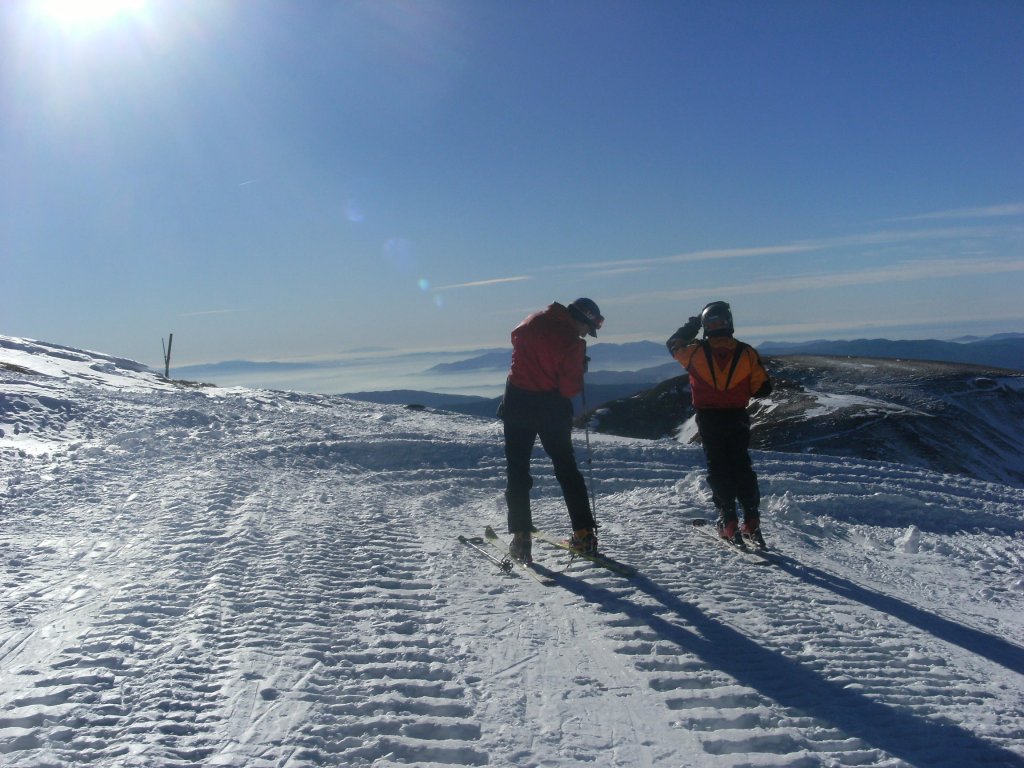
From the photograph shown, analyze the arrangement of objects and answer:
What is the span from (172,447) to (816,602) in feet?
29.7

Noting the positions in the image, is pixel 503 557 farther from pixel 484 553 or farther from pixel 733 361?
pixel 733 361

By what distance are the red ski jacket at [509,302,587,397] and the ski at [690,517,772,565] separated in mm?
2063

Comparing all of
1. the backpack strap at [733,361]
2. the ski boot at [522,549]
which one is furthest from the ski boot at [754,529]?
the ski boot at [522,549]

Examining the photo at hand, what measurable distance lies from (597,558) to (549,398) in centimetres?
135

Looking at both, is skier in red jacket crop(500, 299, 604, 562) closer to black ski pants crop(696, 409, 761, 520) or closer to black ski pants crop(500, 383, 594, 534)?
black ski pants crop(500, 383, 594, 534)

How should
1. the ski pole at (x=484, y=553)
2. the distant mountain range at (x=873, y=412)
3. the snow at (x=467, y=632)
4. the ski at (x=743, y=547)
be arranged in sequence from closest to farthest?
the snow at (x=467, y=632) → the ski pole at (x=484, y=553) → the ski at (x=743, y=547) → the distant mountain range at (x=873, y=412)

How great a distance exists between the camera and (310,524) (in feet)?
23.9

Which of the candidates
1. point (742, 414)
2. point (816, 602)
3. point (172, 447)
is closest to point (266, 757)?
point (816, 602)

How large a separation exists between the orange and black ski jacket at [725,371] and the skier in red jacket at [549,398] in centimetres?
105

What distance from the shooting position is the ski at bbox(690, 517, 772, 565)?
21.3 ft

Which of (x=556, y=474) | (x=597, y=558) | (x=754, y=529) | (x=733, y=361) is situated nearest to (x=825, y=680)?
(x=597, y=558)

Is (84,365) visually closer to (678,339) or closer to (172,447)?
(172,447)

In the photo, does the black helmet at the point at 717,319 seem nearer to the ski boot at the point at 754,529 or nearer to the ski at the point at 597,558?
the ski boot at the point at 754,529

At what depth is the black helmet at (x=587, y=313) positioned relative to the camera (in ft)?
20.1
